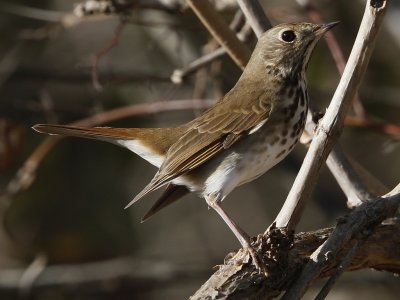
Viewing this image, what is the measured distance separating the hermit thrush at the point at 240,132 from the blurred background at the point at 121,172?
1223mm

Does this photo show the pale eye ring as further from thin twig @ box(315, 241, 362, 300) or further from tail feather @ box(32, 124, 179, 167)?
thin twig @ box(315, 241, 362, 300)

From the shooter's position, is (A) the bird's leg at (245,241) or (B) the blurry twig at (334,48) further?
(B) the blurry twig at (334,48)

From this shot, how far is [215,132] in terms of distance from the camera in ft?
15.6

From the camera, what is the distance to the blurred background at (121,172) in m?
6.55

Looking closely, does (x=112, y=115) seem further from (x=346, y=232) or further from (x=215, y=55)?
(x=346, y=232)

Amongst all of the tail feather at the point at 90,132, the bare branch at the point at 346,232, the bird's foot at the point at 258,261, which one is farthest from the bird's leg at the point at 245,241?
the tail feather at the point at 90,132

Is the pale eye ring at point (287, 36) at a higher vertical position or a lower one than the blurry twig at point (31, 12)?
lower

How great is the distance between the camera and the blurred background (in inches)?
258

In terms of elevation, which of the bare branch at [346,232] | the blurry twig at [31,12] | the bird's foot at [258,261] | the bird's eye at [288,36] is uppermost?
the blurry twig at [31,12]

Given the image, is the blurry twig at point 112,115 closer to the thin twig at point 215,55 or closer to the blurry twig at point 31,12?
the thin twig at point 215,55

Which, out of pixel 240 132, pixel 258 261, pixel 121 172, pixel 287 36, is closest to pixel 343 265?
pixel 258 261

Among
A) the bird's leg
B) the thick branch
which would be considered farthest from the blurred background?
the thick branch

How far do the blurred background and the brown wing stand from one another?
129 centimetres

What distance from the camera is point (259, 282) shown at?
3326 millimetres
